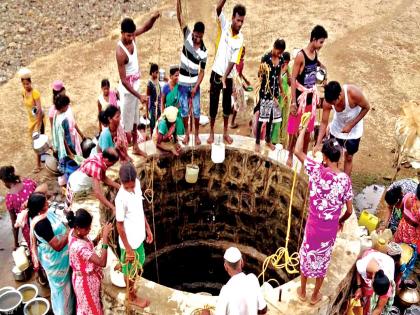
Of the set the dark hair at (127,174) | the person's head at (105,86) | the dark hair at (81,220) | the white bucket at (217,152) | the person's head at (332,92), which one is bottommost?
the white bucket at (217,152)

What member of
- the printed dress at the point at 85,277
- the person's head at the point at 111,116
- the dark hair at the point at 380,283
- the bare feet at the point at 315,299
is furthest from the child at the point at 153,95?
the dark hair at the point at 380,283

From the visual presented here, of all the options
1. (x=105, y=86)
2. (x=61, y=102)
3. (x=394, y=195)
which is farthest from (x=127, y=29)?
(x=394, y=195)

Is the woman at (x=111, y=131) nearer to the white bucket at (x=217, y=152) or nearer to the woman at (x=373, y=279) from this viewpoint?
the white bucket at (x=217, y=152)

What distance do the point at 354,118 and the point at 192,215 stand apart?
100 inches

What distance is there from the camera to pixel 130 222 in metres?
3.98

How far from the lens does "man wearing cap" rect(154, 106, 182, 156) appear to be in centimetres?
542

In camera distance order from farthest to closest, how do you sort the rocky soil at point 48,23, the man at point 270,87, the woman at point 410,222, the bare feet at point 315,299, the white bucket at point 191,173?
the rocky soil at point 48,23, the white bucket at point 191,173, the man at point 270,87, the woman at point 410,222, the bare feet at point 315,299

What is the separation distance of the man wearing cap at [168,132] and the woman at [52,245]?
1.62 m

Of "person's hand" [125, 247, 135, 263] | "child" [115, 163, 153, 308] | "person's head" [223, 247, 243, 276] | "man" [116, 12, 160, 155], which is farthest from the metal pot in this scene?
"person's head" [223, 247, 243, 276]

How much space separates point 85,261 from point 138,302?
1.74ft

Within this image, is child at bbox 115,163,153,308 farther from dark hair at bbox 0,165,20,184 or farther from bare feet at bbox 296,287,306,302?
dark hair at bbox 0,165,20,184

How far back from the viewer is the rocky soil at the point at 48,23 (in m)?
10.1

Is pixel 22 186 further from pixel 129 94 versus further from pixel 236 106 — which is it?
pixel 236 106

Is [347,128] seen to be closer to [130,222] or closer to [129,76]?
[129,76]
